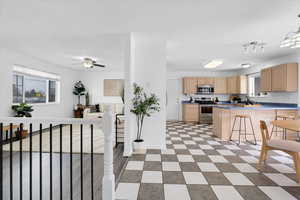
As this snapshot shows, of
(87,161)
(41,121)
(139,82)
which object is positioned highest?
(139,82)

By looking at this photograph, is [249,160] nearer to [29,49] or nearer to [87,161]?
[87,161]

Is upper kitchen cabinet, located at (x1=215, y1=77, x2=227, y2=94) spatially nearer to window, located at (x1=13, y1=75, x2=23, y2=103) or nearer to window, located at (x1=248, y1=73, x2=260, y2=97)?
window, located at (x1=248, y1=73, x2=260, y2=97)

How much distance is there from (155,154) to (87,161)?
1.27 m

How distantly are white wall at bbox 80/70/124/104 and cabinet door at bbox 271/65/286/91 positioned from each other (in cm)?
567

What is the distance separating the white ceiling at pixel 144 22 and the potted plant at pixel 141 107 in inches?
49.0

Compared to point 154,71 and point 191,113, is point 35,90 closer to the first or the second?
point 154,71

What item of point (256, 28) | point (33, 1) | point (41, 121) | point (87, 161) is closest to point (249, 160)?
point (256, 28)

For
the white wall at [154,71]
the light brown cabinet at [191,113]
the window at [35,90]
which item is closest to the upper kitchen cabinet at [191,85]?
the light brown cabinet at [191,113]

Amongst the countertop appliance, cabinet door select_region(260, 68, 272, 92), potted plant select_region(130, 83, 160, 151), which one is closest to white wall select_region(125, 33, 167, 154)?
potted plant select_region(130, 83, 160, 151)

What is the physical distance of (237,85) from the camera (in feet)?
20.7

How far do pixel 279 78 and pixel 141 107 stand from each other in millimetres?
3960

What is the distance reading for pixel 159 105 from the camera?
3.26 metres

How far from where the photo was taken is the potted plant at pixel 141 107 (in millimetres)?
3045

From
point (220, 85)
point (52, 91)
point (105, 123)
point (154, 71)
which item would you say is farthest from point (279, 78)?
point (52, 91)
